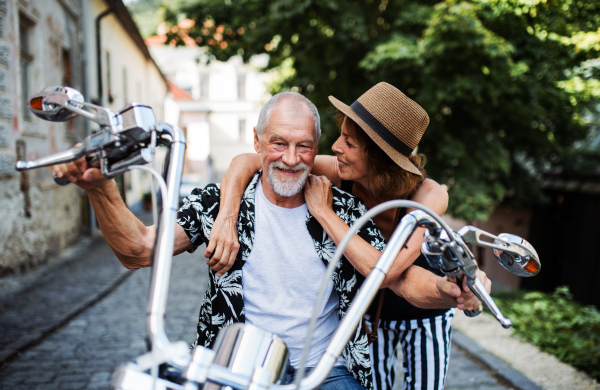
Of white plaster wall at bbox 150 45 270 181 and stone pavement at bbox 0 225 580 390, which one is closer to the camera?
stone pavement at bbox 0 225 580 390

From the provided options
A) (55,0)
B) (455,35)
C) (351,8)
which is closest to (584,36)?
(455,35)

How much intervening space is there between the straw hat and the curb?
263 centimetres

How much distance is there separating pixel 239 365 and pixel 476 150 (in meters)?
6.62

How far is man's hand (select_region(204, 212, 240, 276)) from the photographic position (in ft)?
6.11

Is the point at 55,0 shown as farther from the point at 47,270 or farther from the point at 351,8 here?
the point at 351,8

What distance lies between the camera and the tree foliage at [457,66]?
5.62 meters

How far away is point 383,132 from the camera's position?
2115 mm

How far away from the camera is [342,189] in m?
2.37

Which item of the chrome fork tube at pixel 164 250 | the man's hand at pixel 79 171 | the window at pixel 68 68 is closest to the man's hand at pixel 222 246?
the man's hand at pixel 79 171

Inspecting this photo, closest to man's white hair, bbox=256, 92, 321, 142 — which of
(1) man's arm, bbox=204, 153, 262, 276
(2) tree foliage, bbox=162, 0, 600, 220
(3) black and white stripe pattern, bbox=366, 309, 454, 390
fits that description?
(1) man's arm, bbox=204, 153, 262, 276

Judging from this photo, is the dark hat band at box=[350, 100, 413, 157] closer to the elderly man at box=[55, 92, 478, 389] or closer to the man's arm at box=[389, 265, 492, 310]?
the elderly man at box=[55, 92, 478, 389]

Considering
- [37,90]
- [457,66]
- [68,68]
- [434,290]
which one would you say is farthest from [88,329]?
[68,68]

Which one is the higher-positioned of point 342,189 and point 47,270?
point 342,189

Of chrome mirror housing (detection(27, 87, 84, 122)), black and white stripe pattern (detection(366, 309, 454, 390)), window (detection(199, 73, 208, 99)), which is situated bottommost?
black and white stripe pattern (detection(366, 309, 454, 390))
